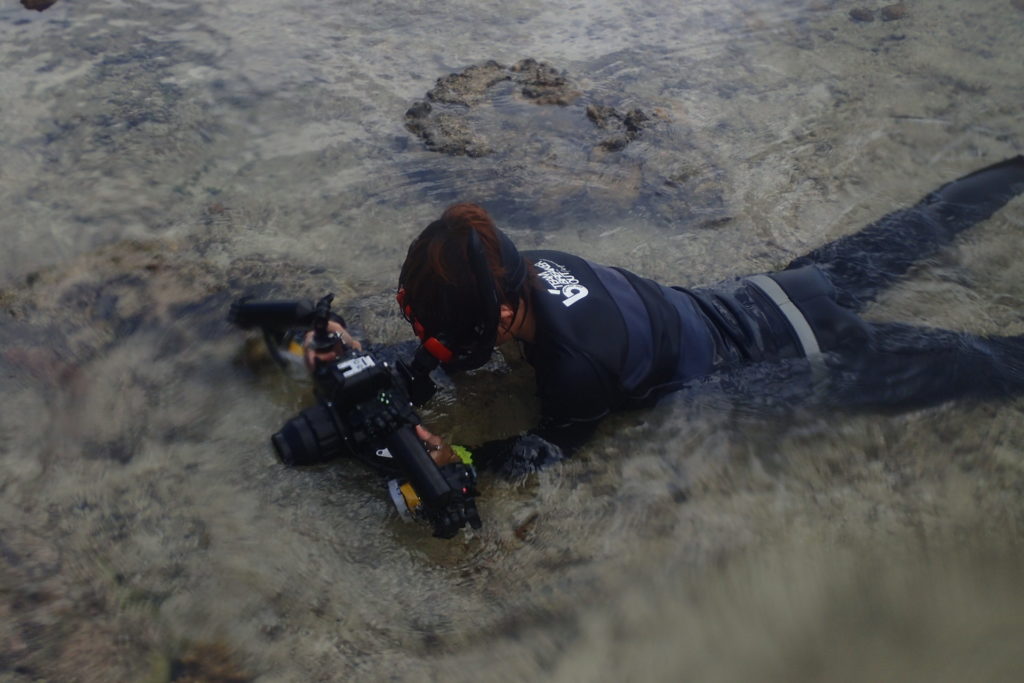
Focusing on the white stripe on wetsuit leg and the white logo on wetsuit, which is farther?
the white stripe on wetsuit leg

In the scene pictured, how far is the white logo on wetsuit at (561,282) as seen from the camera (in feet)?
8.11

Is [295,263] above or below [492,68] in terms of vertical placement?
below

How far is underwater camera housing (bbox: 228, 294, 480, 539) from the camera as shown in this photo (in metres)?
2.16

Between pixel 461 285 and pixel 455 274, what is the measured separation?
37 millimetres

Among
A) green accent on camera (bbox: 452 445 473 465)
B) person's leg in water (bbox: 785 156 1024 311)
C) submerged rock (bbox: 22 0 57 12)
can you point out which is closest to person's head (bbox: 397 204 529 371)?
green accent on camera (bbox: 452 445 473 465)

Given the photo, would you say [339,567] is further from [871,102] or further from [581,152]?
[871,102]

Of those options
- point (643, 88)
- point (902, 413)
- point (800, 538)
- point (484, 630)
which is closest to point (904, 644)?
point (800, 538)

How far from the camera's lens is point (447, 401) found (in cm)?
296

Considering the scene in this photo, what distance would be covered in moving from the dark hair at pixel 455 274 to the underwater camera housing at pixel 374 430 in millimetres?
142

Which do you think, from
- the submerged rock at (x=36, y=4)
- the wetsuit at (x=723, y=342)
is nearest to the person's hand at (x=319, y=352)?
the wetsuit at (x=723, y=342)

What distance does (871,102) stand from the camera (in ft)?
15.3

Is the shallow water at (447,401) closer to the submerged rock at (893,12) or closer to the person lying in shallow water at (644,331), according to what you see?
the person lying in shallow water at (644,331)

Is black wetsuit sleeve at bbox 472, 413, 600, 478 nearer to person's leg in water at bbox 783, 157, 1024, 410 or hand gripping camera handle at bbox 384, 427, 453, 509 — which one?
hand gripping camera handle at bbox 384, 427, 453, 509

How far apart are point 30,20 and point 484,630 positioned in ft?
16.4
